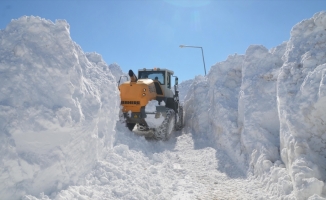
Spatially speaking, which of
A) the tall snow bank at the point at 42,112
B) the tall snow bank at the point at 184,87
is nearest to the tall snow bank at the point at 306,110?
the tall snow bank at the point at 42,112

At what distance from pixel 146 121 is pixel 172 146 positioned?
125cm

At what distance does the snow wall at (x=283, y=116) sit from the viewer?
4.44 m

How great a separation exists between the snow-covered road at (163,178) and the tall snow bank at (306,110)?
0.82 metres

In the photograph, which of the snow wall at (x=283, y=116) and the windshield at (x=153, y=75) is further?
the windshield at (x=153, y=75)

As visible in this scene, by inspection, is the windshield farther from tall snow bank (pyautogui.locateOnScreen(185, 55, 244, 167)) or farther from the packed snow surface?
the packed snow surface

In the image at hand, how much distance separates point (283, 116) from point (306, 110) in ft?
1.75

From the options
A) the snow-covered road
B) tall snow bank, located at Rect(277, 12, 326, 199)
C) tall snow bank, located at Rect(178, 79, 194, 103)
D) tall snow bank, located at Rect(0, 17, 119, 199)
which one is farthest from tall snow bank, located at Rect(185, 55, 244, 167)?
tall snow bank, located at Rect(178, 79, 194, 103)

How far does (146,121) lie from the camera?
923cm

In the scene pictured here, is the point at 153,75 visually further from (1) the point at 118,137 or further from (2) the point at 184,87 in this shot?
(2) the point at 184,87

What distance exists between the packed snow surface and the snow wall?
0.02 meters

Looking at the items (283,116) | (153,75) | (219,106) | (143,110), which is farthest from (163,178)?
(153,75)

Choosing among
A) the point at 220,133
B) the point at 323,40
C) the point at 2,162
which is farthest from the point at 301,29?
the point at 2,162

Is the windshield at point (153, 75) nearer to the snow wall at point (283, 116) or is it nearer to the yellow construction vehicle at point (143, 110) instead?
the yellow construction vehicle at point (143, 110)

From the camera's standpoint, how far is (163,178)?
5.89 meters
